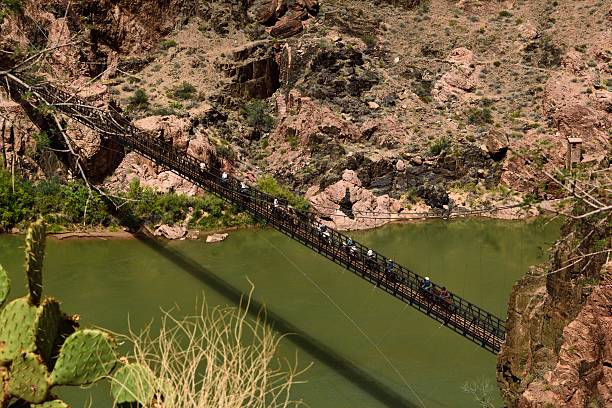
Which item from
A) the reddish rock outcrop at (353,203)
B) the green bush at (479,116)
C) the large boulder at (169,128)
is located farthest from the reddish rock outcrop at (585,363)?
the green bush at (479,116)

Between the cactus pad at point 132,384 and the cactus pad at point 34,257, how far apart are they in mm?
651

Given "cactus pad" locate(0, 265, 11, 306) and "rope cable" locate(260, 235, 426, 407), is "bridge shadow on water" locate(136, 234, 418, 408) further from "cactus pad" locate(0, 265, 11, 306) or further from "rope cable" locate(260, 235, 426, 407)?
"cactus pad" locate(0, 265, 11, 306)

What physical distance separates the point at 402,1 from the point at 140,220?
24772 millimetres

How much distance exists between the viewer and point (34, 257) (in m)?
3.49

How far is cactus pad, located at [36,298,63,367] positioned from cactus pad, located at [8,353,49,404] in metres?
0.12

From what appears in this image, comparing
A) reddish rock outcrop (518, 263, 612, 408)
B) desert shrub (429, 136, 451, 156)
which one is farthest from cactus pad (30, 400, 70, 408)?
desert shrub (429, 136, 451, 156)

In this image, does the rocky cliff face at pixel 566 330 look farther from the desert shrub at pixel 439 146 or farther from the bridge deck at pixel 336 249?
the desert shrub at pixel 439 146

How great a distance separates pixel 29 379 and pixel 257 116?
26.5m

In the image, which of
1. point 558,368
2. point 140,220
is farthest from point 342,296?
point 558,368

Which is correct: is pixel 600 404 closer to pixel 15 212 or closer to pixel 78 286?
pixel 78 286

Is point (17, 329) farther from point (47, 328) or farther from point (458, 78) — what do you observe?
point (458, 78)

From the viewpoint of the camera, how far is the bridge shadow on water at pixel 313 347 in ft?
39.2

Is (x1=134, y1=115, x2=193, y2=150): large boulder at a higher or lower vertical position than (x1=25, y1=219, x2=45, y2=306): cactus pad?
lower

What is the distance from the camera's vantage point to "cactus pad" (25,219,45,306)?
11.2 feet
